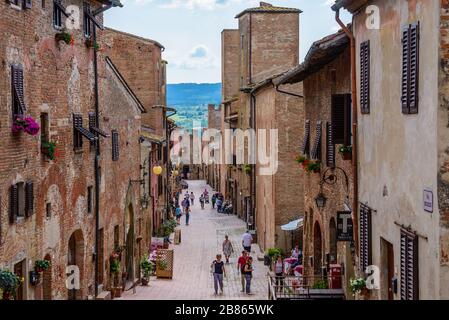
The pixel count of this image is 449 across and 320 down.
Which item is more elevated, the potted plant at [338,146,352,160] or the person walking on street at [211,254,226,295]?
the potted plant at [338,146,352,160]

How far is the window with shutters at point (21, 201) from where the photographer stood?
55.4ft

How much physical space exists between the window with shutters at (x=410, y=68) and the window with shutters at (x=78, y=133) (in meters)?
11.9

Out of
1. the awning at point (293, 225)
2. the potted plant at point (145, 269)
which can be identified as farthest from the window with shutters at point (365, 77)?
the awning at point (293, 225)

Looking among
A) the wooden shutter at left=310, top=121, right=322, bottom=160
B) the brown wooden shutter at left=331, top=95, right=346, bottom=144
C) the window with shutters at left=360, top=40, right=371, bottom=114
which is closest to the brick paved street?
the wooden shutter at left=310, top=121, right=322, bottom=160

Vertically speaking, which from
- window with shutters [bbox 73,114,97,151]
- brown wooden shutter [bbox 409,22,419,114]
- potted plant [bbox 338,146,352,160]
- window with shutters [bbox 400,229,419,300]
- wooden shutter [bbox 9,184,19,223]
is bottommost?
window with shutters [bbox 400,229,419,300]

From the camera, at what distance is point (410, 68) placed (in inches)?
473

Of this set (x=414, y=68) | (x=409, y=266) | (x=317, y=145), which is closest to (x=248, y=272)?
(x=317, y=145)

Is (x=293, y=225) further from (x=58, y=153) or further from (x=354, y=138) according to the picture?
(x=354, y=138)

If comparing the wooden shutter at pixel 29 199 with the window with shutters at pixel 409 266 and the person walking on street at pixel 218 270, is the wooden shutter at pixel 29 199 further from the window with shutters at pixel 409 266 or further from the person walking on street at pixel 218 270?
the person walking on street at pixel 218 270

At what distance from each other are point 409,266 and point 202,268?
23777 mm

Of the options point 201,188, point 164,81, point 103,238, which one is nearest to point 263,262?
point 103,238

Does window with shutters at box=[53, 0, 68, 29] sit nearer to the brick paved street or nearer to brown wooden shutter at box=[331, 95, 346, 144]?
brown wooden shutter at box=[331, 95, 346, 144]

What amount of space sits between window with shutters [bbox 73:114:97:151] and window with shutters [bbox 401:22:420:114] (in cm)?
1193

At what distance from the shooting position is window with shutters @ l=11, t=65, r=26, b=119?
16859 mm
